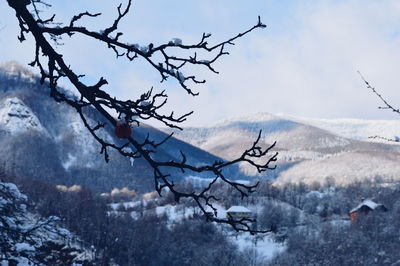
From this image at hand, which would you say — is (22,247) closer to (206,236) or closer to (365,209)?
(206,236)

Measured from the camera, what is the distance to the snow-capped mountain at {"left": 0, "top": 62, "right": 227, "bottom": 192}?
425ft

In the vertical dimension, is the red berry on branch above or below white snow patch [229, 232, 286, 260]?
above

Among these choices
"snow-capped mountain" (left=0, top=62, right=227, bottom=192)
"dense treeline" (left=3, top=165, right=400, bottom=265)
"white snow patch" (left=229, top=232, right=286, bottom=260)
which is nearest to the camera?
"dense treeline" (left=3, top=165, right=400, bottom=265)

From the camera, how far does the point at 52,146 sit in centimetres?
14125

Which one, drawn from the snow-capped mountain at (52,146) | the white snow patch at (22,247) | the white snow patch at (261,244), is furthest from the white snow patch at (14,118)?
the white snow patch at (22,247)

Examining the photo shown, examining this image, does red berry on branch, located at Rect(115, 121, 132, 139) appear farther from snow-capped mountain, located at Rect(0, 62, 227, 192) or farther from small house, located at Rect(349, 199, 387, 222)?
snow-capped mountain, located at Rect(0, 62, 227, 192)

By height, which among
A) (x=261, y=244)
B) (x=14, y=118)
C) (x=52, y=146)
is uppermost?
(x=14, y=118)

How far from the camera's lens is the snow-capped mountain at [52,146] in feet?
425

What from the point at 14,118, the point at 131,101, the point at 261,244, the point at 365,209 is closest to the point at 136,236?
the point at 261,244

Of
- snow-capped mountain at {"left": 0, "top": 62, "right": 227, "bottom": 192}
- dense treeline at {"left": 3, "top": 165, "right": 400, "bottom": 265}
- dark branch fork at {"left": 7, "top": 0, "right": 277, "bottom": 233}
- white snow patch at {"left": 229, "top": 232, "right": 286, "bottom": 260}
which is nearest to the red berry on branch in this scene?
dark branch fork at {"left": 7, "top": 0, "right": 277, "bottom": 233}

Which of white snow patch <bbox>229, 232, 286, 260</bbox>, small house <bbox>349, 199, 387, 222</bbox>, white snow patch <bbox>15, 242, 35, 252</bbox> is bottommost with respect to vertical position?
white snow patch <bbox>229, 232, 286, 260</bbox>

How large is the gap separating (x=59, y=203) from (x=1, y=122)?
3329 inches

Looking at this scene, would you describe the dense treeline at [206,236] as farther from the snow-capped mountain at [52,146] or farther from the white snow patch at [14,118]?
the white snow patch at [14,118]

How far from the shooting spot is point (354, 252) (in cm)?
5538
